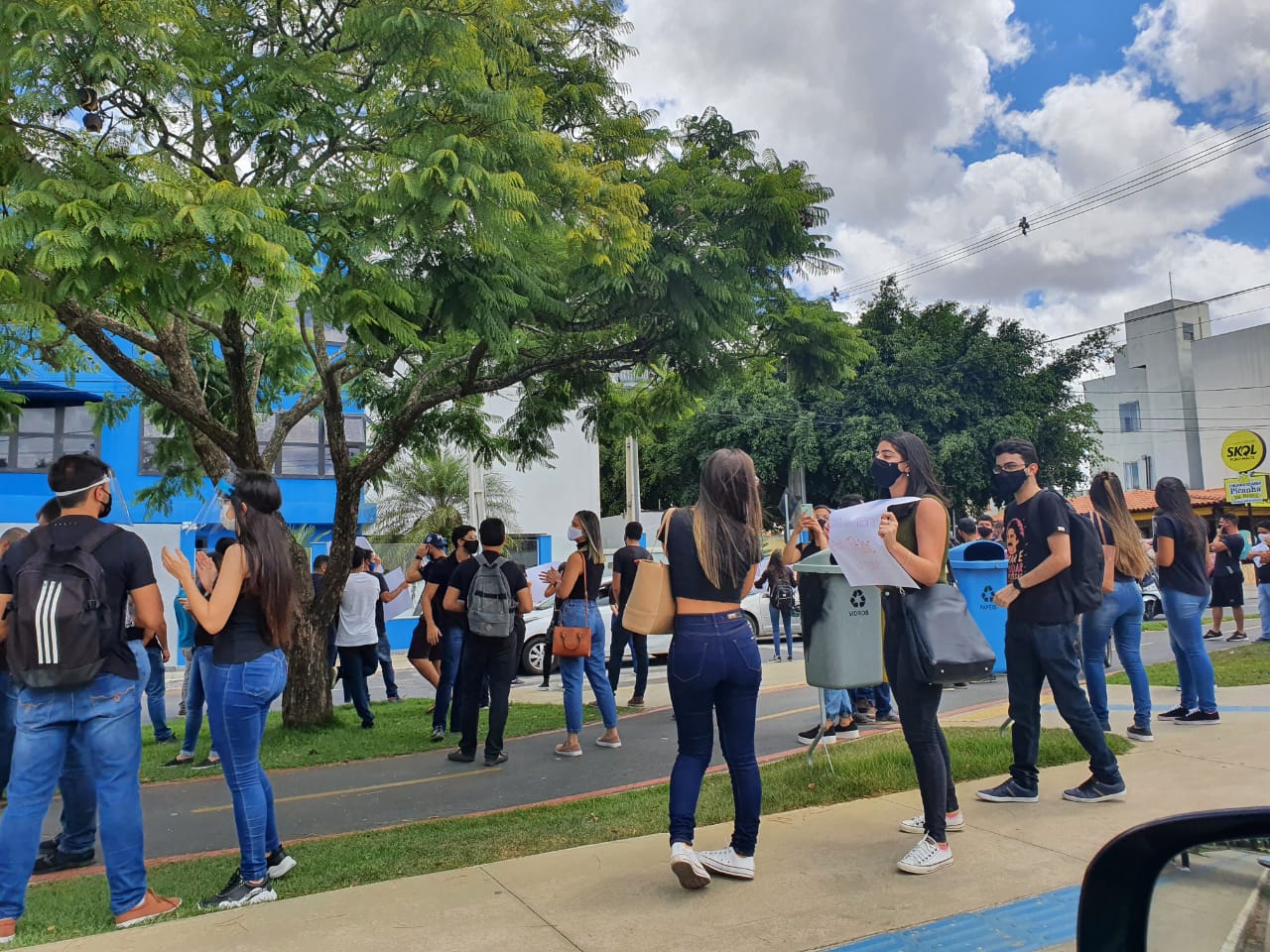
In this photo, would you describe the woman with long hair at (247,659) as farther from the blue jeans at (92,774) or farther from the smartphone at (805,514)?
the smartphone at (805,514)

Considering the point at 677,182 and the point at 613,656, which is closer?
the point at 677,182

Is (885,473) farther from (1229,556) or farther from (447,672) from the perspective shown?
(1229,556)

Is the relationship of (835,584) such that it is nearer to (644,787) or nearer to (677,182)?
(644,787)

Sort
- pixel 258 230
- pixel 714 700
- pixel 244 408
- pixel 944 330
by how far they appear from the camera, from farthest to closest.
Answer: pixel 944 330 → pixel 244 408 → pixel 258 230 → pixel 714 700

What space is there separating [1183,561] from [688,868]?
5.01 metres

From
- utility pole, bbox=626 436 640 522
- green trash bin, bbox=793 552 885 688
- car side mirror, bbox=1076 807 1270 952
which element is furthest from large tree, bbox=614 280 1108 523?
car side mirror, bbox=1076 807 1270 952

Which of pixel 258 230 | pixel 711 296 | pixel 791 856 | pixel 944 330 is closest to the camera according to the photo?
pixel 791 856

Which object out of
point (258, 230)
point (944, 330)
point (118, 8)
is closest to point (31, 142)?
point (118, 8)

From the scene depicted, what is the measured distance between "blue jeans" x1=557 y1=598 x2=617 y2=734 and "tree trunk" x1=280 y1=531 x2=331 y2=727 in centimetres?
268

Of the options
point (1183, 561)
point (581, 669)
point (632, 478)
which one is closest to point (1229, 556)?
point (1183, 561)

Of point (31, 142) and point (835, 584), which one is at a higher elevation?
point (31, 142)

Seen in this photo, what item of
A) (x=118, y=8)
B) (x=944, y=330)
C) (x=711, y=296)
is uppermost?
(x=944, y=330)

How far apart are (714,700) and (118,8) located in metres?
5.08

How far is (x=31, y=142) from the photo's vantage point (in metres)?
5.57
